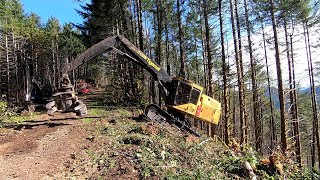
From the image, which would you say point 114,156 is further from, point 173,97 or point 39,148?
point 173,97

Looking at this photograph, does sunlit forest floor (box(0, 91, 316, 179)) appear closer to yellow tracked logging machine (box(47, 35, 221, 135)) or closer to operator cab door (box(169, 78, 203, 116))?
yellow tracked logging machine (box(47, 35, 221, 135))

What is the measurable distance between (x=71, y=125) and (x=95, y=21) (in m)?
16.2

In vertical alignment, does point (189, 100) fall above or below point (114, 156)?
above

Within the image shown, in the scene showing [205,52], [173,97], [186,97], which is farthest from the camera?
[205,52]

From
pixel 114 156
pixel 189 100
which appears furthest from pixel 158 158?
pixel 189 100

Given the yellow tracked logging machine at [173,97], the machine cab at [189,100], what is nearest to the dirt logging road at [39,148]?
the yellow tracked logging machine at [173,97]

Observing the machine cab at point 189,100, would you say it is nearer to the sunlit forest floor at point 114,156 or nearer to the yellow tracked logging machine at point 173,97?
the yellow tracked logging machine at point 173,97

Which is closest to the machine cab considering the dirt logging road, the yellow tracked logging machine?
the yellow tracked logging machine

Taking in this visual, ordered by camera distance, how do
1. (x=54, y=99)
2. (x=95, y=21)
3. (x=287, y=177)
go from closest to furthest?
(x=287, y=177) → (x=54, y=99) → (x=95, y=21)

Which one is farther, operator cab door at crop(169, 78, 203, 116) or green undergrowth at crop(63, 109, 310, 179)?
operator cab door at crop(169, 78, 203, 116)

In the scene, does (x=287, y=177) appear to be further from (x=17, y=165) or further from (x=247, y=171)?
(x=17, y=165)

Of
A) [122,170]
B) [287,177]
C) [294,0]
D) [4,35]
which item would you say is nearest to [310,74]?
[294,0]

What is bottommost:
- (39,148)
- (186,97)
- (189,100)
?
(39,148)

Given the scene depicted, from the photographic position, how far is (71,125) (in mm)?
10992
